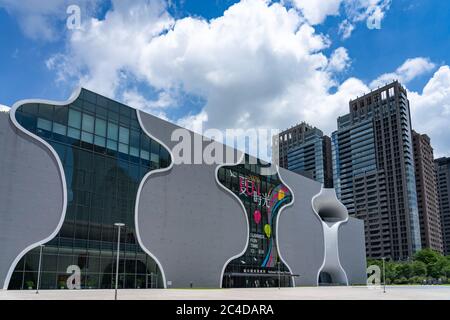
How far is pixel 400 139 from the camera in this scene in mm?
152125

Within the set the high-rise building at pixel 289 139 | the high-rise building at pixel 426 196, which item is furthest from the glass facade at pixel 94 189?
the high-rise building at pixel 289 139

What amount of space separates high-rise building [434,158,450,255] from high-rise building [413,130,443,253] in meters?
18.8

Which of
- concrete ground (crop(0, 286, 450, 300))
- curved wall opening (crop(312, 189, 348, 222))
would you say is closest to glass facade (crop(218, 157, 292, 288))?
curved wall opening (crop(312, 189, 348, 222))

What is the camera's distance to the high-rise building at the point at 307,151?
181m

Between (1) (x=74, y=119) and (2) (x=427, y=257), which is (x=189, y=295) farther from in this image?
(2) (x=427, y=257)

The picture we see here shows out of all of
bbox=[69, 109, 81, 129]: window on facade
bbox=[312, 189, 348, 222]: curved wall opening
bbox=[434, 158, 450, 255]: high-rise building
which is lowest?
bbox=[312, 189, 348, 222]: curved wall opening

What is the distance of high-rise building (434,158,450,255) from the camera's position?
607 ft

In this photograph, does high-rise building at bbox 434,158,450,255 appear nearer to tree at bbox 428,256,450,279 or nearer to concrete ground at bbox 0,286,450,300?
tree at bbox 428,256,450,279

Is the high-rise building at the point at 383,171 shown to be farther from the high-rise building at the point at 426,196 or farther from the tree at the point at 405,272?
the tree at the point at 405,272

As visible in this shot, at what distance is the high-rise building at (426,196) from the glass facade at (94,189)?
136210mm

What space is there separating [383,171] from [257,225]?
113 m
